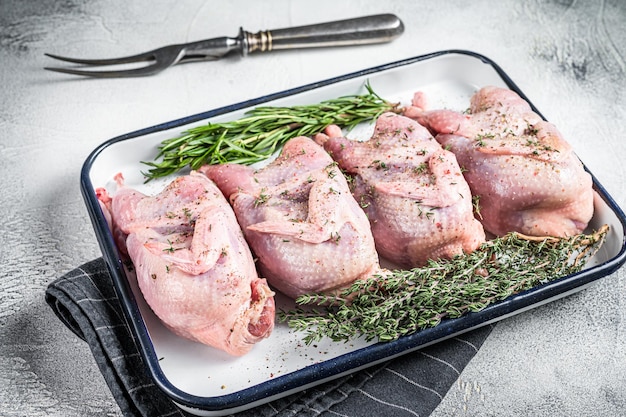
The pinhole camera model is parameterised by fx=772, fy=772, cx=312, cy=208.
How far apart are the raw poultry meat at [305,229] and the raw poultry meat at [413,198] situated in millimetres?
124

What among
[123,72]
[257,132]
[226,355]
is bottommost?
[226,355]

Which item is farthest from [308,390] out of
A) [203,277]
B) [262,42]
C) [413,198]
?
[262,42]

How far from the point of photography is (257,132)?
3.98m

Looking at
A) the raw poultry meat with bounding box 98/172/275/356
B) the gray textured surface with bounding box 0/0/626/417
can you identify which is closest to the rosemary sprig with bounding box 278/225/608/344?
the raw poultry meat with bounding box 98/172/275/356

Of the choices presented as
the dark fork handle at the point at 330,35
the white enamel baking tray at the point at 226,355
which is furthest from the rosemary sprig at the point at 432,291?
the dark fork handle at the point at 330,35

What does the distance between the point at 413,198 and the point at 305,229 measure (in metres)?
0.50

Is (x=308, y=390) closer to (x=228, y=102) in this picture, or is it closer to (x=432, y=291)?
(x=432, y=291)

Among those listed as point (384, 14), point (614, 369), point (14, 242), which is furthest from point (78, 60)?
point (614, 369)

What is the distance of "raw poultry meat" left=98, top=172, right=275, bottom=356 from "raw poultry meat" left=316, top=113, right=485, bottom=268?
608mm

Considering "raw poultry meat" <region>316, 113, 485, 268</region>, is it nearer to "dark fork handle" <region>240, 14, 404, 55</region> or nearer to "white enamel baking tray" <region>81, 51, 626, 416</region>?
"white enamel baking tray" <region>81, 51, 626, 416</region>

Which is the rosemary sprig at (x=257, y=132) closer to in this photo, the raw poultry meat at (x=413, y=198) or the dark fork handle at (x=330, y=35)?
the raw poultry meat at (x=413, y=198)

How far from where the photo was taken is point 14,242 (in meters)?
3.89

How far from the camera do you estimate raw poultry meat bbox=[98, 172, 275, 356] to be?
9.91 ft

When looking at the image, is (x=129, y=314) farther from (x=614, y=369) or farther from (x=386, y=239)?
(x=614, y=369)
